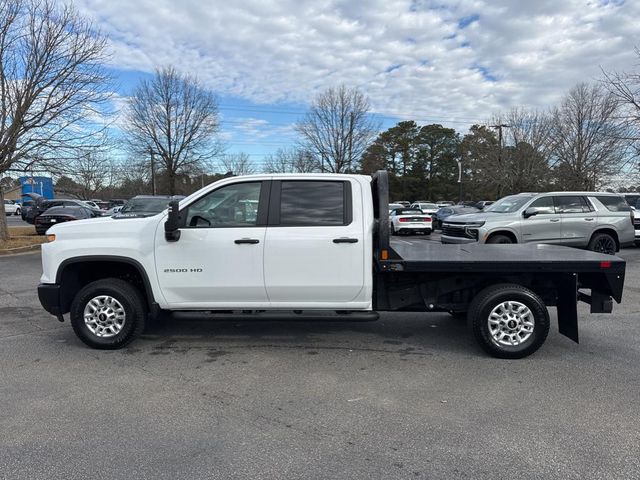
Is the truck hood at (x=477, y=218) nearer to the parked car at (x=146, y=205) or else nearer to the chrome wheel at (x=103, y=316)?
the parked car at (x=146, y=205)

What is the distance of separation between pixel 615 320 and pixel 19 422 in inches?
280

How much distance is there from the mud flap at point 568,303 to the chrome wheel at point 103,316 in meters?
4.89

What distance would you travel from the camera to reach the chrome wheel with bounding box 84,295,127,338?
502 cm

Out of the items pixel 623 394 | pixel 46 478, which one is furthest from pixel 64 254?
pixel 623 394

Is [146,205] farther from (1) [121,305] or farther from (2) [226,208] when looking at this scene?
(2) [226,208]

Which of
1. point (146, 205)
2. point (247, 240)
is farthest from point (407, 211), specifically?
point (247, 240)

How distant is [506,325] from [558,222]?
8041mm

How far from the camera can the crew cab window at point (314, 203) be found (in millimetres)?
4879

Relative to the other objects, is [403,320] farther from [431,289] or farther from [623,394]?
[623,394]

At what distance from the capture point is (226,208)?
16.3ft

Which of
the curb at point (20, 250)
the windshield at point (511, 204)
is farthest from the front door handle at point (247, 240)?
the curb at point (20, 250)

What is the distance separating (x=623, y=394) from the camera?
3.92 meters

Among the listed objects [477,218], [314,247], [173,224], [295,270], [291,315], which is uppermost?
[173,224]

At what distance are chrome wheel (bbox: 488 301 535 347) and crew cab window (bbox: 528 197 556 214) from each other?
7739mm
